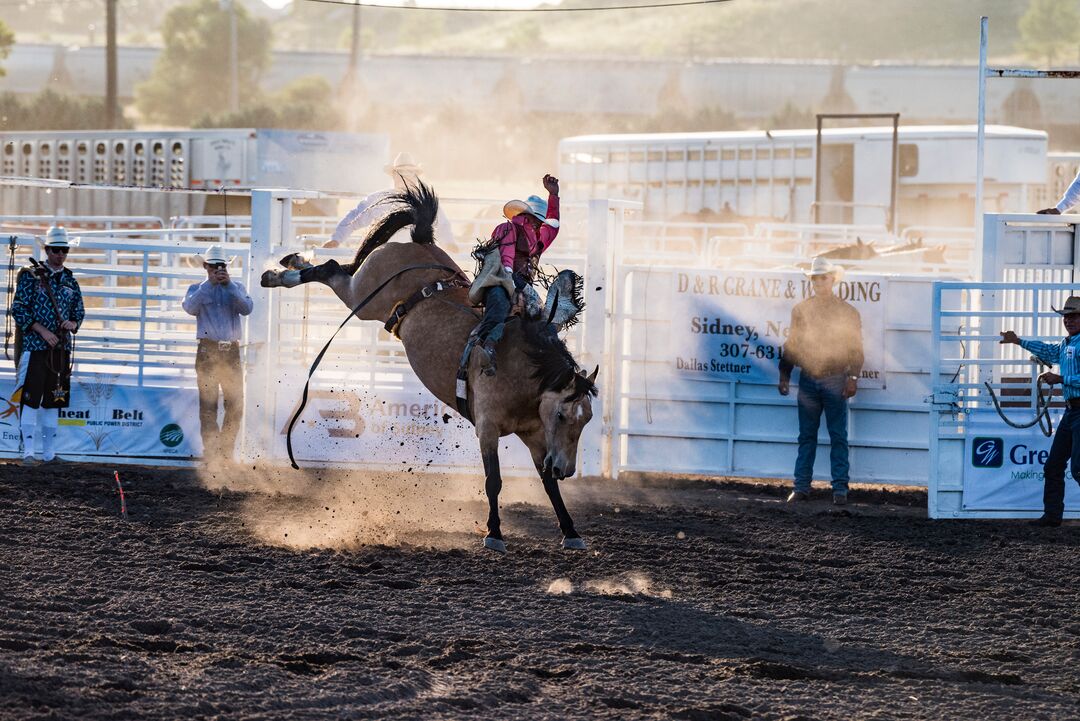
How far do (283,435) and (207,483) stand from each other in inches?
44.5

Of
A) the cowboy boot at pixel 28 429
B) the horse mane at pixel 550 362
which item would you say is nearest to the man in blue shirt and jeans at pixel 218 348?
the cowboy boot at pixel 28 429

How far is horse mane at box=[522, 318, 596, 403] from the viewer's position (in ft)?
26.7

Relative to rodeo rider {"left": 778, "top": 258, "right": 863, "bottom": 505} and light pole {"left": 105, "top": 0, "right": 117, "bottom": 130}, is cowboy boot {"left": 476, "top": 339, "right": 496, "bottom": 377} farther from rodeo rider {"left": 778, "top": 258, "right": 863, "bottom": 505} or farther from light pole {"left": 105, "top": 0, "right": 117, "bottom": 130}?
light pole {"left": 105, "top": 0, "right": 117, "bottom": 130}

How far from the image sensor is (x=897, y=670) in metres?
6.04

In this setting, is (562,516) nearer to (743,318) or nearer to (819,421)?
(819,421)

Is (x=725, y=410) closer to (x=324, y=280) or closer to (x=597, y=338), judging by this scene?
(x=597, y=338)

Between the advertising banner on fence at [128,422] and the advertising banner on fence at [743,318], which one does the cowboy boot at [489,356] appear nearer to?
the advertising banner on fence at [743,318]

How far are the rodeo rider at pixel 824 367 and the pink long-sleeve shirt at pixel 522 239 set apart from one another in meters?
3.07

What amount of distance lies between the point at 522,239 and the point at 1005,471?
163 inches

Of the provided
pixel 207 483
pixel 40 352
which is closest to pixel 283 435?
pixel 207 483

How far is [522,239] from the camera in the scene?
862cm

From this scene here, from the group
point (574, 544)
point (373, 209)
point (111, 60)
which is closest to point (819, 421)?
point (574, 544)

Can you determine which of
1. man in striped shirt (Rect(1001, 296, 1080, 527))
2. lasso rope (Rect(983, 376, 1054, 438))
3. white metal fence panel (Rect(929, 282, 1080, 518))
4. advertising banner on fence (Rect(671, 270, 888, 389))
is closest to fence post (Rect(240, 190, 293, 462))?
advertising banner on fence (Rect(671, 270, 888, 389))

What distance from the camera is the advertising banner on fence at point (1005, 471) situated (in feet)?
33.7
